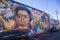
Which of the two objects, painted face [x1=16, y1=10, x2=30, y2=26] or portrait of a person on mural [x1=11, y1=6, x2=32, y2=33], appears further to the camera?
painted face [x1=16, y1=10, x2=30, y2=26]

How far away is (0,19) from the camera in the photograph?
55.4ft

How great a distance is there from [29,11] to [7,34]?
39.0 feet

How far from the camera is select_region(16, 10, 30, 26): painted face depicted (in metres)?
20.3

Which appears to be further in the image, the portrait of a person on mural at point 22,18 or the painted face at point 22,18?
the painted face at point 22,18

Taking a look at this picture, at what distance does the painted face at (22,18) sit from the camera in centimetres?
2030

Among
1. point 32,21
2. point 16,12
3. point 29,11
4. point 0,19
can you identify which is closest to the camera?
point 0,19

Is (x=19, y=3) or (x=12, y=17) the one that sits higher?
(x=19, y=3)

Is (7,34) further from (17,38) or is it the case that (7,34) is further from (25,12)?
(25,12)

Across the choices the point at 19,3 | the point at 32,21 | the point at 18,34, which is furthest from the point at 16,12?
the point at 18,34

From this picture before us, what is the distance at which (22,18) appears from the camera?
2117 centimetres

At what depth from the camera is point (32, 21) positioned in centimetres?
2491

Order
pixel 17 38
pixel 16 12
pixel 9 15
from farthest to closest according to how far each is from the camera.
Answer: pixel 16 12
pixel 9 15
pixel 17 38

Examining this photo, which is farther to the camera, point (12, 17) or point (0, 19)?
point (12, 17)

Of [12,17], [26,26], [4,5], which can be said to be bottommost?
[26,26]
